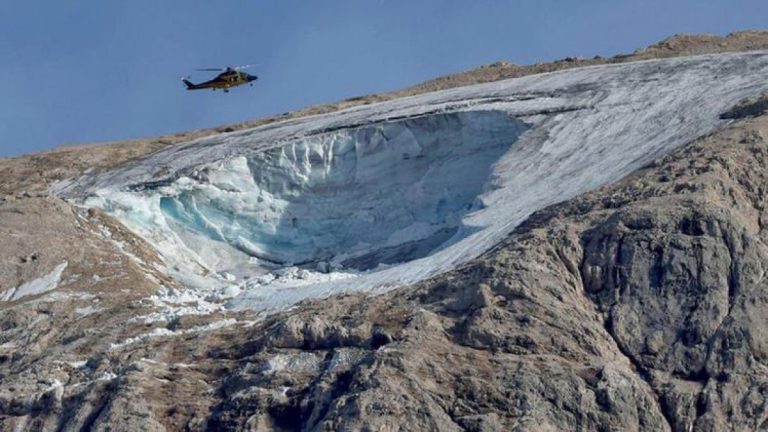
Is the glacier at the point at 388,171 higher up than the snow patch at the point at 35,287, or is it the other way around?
the glacier at the point at 388,171

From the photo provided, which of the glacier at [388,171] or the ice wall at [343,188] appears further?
the ice wall at [343,188]

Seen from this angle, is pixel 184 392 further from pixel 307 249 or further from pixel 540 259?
pixel 307 249

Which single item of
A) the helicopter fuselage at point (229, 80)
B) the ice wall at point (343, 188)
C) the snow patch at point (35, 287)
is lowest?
the snow patch at point (35, 287)

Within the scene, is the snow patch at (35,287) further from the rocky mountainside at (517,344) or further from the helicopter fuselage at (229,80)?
the helicopter fuselage at (229,80)

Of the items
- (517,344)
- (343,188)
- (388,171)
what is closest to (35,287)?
(343,188)

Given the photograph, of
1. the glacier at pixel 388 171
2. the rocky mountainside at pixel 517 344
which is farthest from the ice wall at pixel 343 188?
the rocky mountainside at pixel 517 344
